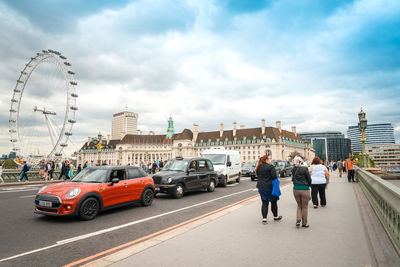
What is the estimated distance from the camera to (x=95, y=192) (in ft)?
28.8

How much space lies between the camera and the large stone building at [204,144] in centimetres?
12800

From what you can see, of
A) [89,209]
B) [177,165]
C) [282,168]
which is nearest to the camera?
[89,209]

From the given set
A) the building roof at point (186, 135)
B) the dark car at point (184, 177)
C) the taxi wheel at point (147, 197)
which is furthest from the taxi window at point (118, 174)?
Answer: the building roof at point (186, 135)

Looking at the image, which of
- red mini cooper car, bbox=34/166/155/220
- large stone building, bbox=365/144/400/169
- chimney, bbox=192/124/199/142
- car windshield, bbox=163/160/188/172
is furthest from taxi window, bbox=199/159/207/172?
large stone building, bbox=365/144/400/169

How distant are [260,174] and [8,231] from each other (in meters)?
7.09

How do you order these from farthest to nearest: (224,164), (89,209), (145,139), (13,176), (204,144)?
(145,139) → (204,144) → (13,176) → (224,164) → (89,209)

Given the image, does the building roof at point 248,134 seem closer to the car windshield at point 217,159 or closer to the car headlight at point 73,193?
the car windshield at point 217,159

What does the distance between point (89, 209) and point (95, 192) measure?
0.55 meters

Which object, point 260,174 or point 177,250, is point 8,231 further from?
point 260,174

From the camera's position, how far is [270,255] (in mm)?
4984

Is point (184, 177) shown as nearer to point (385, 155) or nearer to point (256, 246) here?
point (256, 246)

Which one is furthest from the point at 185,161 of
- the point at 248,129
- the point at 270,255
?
the point at 248,129

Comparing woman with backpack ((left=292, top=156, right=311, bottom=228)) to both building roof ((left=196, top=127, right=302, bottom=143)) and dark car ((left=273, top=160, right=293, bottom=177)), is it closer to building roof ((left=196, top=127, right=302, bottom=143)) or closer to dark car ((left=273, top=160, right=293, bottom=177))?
dark car ((left=273, top=160, right=293, bottom=177))

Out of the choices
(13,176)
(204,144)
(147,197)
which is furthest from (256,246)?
(204,144)
